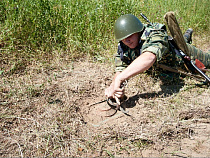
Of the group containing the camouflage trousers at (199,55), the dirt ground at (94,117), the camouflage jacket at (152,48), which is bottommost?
the dirt ground at (94,117)

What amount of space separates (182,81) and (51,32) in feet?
8.82

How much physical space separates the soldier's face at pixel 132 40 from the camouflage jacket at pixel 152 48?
0.08 m

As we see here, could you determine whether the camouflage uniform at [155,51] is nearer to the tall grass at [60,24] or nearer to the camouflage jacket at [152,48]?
the camouflage jacket at [152,48]

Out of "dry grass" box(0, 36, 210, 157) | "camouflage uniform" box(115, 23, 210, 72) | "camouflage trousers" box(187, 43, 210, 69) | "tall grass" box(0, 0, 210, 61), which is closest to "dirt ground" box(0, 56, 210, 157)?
"dry grass" box(0, 36, 210, 157)

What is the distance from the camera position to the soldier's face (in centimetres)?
324

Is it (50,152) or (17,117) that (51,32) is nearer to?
(17,117)

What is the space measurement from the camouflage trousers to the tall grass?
1.66 metres

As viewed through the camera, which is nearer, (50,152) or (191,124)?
(50,152)

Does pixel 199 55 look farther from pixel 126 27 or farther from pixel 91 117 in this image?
pixel 91 117

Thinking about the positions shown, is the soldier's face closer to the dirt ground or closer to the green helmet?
the green helmet

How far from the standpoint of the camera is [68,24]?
456 cm

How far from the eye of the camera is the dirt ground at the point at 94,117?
2465 millimetres

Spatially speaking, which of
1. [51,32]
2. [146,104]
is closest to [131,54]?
→ [146,104]

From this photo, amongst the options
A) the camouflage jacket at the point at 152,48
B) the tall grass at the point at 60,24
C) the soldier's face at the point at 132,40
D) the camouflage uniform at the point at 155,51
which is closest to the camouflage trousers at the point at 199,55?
the camouflage uniform at the point at 155,51
